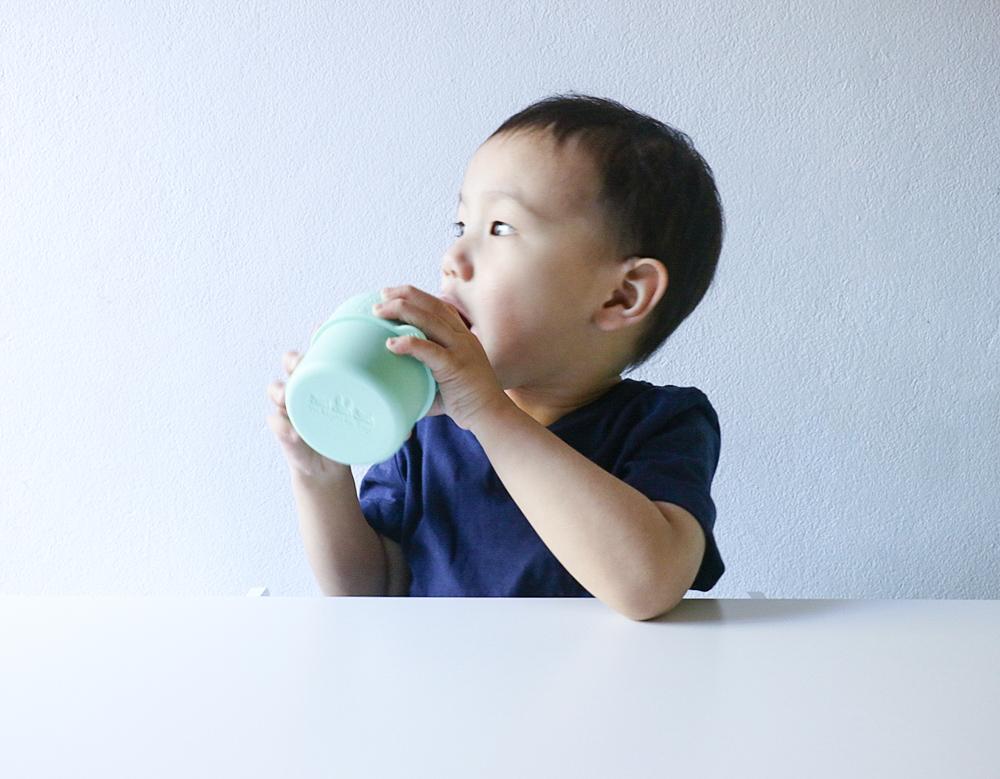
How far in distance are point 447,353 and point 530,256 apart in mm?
168

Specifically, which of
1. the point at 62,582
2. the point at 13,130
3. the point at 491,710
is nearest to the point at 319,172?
the point at 13,130

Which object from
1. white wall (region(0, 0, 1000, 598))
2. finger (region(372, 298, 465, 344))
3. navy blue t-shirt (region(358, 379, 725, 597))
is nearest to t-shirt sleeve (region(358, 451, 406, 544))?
navy blue t-shirt (region(358, 379, 725, 597))

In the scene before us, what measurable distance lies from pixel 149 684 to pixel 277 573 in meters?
0.89

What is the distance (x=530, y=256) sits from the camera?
2.64ft

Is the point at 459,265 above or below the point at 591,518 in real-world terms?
above

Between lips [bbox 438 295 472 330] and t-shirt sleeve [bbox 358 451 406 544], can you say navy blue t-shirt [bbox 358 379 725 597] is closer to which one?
t-shirt sleeve [bbox 358 451 406 544]

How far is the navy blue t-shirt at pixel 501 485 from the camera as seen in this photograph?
0.81m

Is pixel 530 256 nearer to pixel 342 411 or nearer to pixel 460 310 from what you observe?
pixel 460 310

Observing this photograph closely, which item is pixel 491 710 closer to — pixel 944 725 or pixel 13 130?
pixel 944 725

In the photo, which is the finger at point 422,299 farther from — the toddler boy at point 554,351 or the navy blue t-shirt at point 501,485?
the navy blue t-shirt at point 501,485

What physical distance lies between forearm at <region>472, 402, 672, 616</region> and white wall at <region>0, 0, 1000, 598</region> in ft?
2.10

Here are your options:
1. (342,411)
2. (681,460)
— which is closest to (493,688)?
(342,411)

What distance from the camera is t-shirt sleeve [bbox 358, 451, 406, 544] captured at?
92cm

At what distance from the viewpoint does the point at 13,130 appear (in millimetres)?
1364
